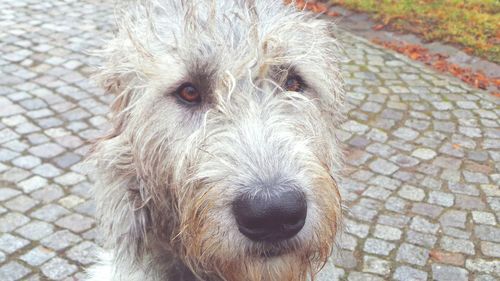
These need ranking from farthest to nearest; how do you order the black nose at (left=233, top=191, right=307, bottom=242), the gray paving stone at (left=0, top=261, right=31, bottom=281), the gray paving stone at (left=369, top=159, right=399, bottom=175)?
the gray paving stone at (left=369, top=159, right=399, bottom=175) < the gray paving stone at (left=0, top=261, right=31, bottom=281) < the black nose at (left=233, top=191, right=307, bottom=242)

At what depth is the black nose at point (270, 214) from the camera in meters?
2.64

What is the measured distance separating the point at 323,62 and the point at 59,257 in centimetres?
306

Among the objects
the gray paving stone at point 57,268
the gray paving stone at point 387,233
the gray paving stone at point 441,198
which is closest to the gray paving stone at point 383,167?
the gray paving stone at point 441,198

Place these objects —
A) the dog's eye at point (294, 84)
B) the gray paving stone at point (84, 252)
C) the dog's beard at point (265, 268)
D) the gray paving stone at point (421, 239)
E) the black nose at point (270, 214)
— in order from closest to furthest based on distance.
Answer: the black nose at point (270, 214) → the dog's beard at point (265, 268) → the dog's eye at point (294, 84) → the gray paving stone at point (84, 252) → the gray paving stone at point (421, 239)

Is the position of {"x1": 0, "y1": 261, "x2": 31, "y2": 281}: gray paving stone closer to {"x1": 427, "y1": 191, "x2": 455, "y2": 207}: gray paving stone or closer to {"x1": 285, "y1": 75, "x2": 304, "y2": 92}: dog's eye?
{"x1": 285, "y1": 75, "x2": 304, "y2": 92}: dog's eye

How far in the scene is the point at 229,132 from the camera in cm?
299

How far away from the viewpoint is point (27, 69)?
27.6 ft

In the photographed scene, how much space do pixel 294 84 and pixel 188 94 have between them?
57 centimetres

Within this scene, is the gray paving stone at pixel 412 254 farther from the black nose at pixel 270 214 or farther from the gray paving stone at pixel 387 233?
the black nose at pixel 270 214

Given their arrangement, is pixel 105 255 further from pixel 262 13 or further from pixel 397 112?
pixel 397 112

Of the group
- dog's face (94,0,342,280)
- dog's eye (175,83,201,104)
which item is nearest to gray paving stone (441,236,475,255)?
dog's face (94,0,342,280)

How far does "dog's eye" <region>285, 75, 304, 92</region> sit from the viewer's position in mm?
3303

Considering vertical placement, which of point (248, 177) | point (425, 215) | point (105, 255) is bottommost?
point (425, 215)

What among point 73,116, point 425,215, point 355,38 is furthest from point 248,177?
point 355,38
